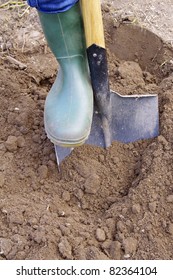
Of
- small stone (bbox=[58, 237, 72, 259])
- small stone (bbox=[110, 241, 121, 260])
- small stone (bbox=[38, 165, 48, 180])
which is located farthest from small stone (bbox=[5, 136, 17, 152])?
small stone (bbox=[110, 241, 121, 260])

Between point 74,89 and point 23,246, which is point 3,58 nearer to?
point 74,89

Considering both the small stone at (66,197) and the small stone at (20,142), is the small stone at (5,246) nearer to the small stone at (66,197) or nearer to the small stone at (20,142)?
the small stone at (66,197)

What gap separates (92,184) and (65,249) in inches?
12.1

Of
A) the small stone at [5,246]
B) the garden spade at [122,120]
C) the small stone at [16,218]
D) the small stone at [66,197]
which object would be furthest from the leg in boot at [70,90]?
the small stone at [5,246]

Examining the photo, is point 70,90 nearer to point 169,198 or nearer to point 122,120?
point 122,120

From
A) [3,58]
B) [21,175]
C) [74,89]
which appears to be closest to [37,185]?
[21,175]

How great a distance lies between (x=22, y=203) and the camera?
2.12m

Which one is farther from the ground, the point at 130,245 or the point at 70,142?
the point at 70,142

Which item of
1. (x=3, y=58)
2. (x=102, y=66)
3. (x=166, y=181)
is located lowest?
(x=166, y=181)

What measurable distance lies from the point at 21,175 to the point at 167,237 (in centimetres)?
64

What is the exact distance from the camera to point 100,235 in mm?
2010

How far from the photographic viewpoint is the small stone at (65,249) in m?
1.96

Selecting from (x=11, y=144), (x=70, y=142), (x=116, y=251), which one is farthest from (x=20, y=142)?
(x=116, y=251)
